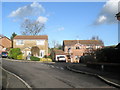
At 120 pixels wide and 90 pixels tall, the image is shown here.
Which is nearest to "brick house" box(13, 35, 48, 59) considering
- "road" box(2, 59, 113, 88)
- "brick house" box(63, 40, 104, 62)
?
"brick house" box(63, 40, 104, 62)

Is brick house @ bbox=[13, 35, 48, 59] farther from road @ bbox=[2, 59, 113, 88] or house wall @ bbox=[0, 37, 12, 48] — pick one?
road @ bbox=[2, 59, 113, 88]

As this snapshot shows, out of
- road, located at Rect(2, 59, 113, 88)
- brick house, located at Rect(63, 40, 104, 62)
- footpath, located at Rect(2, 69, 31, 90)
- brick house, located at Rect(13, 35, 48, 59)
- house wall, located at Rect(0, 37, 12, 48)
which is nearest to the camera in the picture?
footpath, located at Rect(2, 69, 31, 90)

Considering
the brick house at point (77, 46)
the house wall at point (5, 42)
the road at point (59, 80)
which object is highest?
the house wall at point (5, 42)

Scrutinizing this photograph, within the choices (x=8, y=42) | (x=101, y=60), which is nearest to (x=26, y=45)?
(x=8, y=42)

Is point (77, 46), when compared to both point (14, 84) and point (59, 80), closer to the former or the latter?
point (59, 80)

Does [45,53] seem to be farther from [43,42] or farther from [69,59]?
[69,59]

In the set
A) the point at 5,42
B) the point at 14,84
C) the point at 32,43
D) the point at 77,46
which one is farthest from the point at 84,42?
the point at 14,84

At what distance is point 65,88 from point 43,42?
46.4 meters

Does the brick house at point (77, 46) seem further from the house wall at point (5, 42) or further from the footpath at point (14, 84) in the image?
the footpath at point (14, 84)

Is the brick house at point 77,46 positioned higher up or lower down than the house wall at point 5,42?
lower down

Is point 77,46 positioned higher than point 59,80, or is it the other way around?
point 77,46

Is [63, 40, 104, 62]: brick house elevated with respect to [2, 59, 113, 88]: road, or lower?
elevated

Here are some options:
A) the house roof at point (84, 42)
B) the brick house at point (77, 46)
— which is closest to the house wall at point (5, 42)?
the brick house at point (77, 46)

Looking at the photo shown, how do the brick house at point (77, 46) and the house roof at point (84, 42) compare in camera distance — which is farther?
the house roof at point (84, 42)
